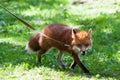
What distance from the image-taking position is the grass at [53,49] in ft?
25.7

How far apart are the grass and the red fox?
0.30m

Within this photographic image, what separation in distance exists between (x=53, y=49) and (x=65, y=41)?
2.34m

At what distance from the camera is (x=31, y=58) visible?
913cm

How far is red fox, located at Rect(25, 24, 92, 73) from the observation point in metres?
7.70

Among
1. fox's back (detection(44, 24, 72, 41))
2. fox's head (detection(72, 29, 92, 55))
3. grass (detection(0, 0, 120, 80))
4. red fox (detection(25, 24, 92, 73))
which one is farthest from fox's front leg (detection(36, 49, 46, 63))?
fox's head (detection(72, 29, 92, 55))

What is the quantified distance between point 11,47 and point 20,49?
1.29 feet

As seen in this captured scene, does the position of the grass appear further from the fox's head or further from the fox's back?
the fox's back

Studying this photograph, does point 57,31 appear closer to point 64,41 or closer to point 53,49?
point 64,41

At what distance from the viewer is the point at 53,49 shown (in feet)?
34.0

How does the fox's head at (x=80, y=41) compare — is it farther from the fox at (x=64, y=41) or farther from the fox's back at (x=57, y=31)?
the fox's back at (x=57, y=31)

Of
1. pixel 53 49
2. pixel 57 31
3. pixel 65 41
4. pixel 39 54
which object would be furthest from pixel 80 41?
pixel 53 49

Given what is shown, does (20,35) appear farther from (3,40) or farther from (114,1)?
(114,1)

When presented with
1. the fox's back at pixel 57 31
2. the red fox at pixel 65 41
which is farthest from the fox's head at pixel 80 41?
the fox's back at pixel 57 31

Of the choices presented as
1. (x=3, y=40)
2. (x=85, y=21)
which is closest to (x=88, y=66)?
(x=3, y=40)
